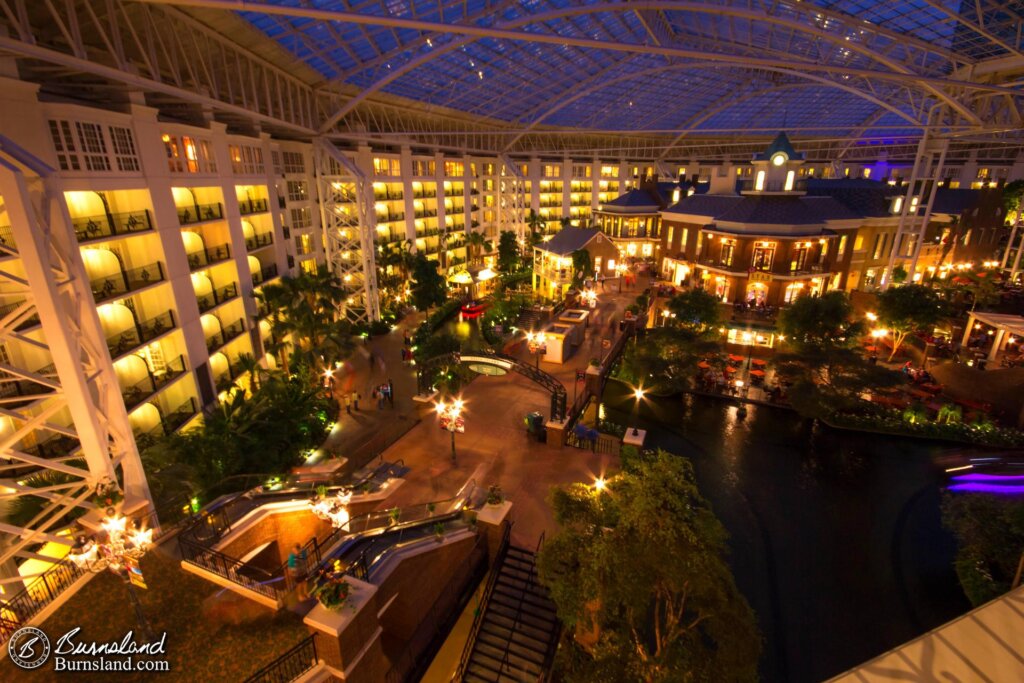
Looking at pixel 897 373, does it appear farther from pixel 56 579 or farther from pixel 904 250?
pixel 56 579

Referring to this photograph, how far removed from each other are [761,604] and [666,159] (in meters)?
97.8

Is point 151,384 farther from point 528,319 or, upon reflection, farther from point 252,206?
point 528,319

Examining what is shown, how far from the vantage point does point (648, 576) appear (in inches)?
438

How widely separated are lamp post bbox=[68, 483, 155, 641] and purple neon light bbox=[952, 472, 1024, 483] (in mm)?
35553

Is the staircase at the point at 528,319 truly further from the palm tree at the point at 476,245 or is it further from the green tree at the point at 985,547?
the green tree at the point at 985,547

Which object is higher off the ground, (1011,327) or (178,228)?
(178,228)

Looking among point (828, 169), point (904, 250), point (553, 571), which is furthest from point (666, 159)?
point (553, 571)

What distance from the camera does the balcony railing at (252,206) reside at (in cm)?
3288

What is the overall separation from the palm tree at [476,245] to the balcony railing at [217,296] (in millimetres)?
40302

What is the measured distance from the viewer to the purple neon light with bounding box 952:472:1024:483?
86.8ft

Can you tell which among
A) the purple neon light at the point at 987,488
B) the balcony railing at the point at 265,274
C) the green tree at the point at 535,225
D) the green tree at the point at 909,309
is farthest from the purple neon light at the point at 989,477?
the green tree at the point at 535,225

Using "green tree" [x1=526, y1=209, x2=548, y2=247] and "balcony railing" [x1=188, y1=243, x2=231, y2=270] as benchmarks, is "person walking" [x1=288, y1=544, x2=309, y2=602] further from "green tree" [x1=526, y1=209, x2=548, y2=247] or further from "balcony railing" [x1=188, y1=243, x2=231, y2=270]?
"green tree" [x1=526, y1=209, x2=548, y2=247]

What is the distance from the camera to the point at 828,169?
307 ft

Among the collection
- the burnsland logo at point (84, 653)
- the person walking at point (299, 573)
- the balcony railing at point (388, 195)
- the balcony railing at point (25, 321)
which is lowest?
the burnsland logo at point (84, 653)
